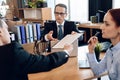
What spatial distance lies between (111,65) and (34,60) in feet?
2.06

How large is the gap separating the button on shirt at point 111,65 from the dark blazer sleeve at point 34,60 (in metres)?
0.37

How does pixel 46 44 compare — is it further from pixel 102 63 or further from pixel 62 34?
pixel 62 34

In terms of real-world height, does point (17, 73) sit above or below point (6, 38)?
below

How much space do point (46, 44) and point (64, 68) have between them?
0.50m

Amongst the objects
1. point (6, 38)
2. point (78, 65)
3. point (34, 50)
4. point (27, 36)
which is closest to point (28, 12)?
point (27, 36)

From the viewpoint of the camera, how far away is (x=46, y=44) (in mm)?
2357

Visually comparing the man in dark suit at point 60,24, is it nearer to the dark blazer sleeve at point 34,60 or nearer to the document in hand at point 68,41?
the document in hand at point 68,41

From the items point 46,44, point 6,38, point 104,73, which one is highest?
point 6,38

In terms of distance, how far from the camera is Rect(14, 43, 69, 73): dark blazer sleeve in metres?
1.29

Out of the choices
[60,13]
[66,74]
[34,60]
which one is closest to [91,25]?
[60,13]

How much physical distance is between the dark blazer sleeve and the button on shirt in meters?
0.37

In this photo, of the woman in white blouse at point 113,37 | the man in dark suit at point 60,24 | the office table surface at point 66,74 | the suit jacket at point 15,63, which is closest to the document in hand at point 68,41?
the office table surface at point 66,74

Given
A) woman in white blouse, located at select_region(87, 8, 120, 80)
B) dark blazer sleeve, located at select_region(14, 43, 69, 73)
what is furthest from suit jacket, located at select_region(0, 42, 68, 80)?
woman in white blouse, located at select_region(87, 8, 120, 80)

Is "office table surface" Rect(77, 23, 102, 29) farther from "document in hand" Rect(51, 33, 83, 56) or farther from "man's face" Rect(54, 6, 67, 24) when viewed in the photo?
"document in hand" Rect(51, 33, 83, 56)
